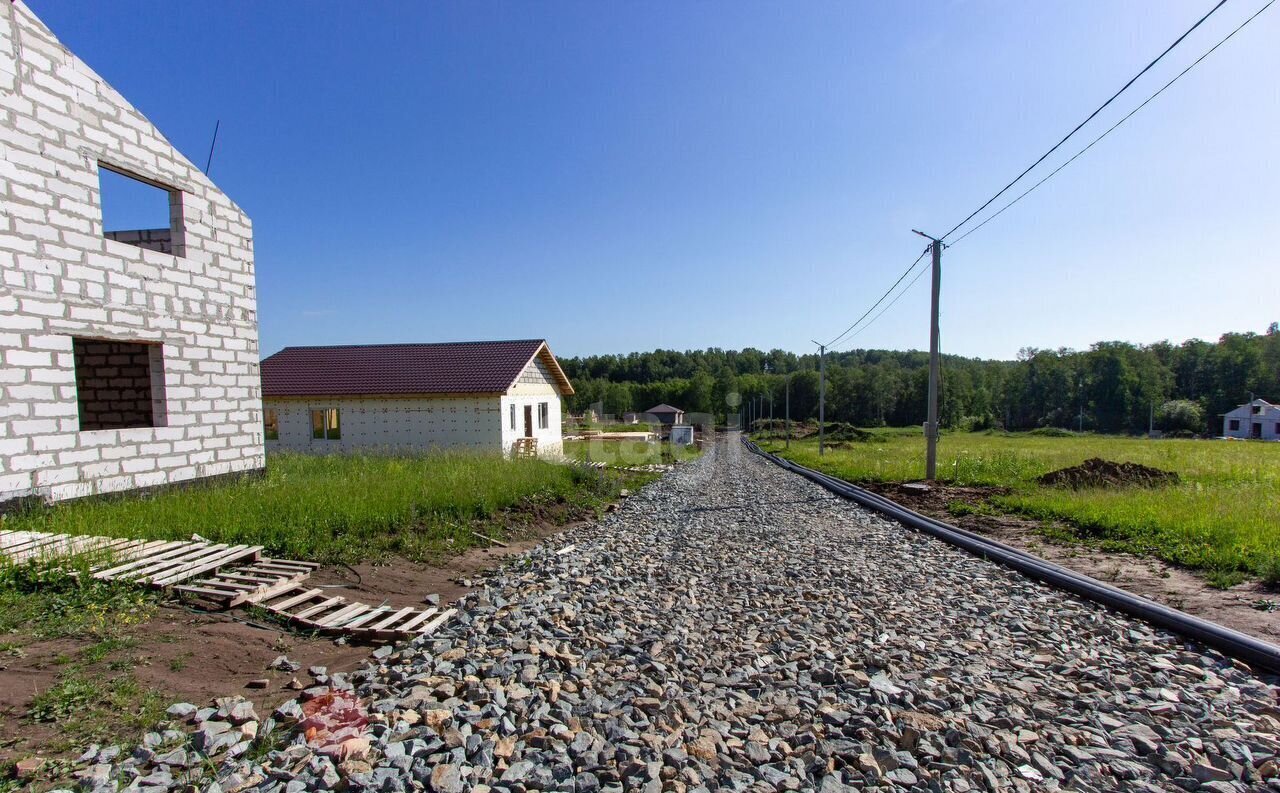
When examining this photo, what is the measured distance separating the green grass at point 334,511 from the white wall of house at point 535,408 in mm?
7165

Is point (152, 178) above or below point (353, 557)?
above

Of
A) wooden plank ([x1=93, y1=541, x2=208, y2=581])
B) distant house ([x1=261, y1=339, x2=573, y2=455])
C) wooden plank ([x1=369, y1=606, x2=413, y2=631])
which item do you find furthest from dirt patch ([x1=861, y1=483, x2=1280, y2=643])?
distant house ([x1=261, y1=339, x2=573, y2=455])

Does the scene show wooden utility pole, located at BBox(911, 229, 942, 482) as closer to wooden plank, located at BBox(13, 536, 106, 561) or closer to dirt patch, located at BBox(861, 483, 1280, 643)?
dirt patch, located at BBox(861, 483, 1280, 643)

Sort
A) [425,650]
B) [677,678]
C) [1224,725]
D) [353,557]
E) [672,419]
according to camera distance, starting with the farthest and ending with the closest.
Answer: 1. [672,419]
2. [353,557]
3. [425,650]
4. [677,678]
5. [1224,725]

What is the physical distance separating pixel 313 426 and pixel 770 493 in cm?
1564

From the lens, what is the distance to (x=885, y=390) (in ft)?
305

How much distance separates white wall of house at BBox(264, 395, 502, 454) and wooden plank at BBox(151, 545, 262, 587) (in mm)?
A: 13103

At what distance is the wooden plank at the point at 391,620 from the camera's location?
4.93m

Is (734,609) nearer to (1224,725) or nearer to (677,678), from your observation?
(677,678)

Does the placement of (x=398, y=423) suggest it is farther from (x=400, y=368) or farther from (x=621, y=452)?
(x=621, y=452)

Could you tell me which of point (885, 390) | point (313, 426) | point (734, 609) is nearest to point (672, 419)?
point (885, 390)

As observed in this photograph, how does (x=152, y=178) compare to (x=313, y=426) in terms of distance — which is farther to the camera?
(x=313, y=426)

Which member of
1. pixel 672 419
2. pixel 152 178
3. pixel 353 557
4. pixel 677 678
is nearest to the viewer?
pixel 677 678

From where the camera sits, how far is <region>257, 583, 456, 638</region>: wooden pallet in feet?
16.0
